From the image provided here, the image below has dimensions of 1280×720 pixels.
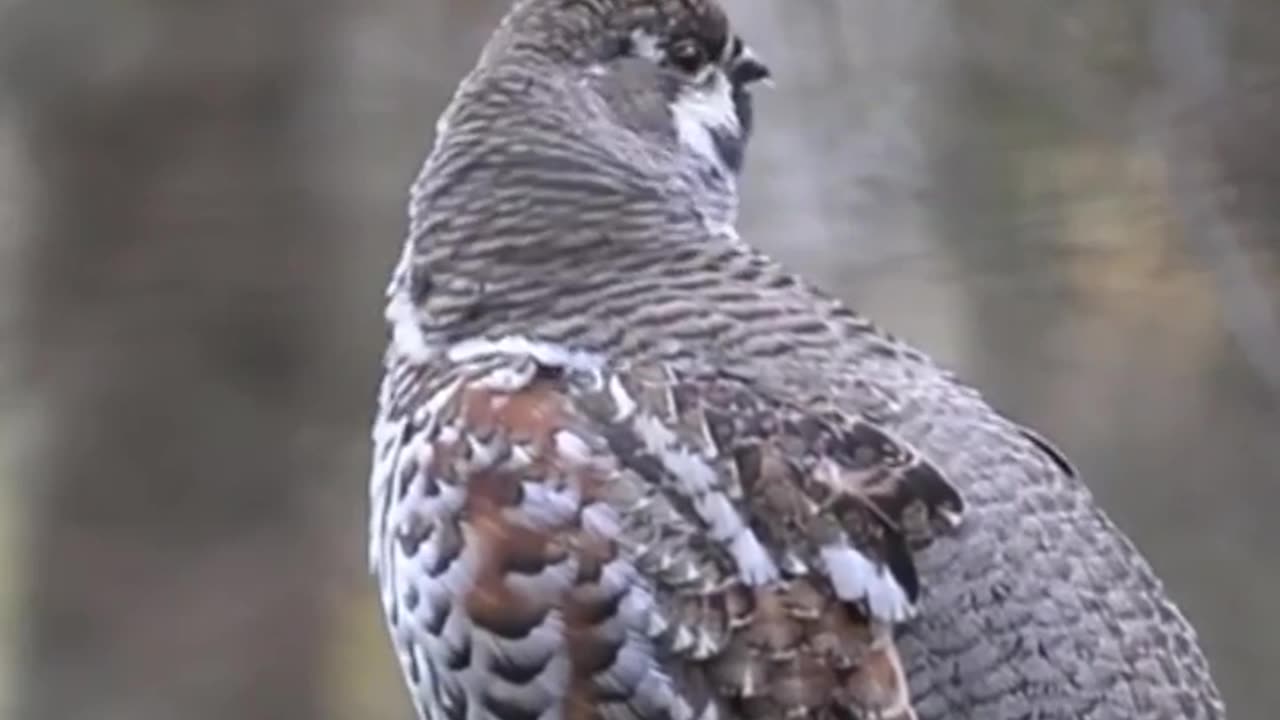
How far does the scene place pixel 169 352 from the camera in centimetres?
516

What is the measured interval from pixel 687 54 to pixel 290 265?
6.98 ft

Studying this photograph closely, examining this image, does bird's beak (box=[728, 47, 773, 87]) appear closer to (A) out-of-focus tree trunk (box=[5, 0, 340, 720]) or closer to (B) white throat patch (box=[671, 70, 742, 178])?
(B) white throat patch (box=[671, 70, 742, 178])

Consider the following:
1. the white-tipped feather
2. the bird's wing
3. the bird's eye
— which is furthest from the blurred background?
the white-tipped feather

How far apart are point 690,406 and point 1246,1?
250 cm

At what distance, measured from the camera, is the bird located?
8.83 ft

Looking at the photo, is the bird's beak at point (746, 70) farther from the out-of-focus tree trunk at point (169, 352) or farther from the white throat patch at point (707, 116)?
the out-of-focus tree trunk at point (169, 352)

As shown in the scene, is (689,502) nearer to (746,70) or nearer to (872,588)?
(872,588)

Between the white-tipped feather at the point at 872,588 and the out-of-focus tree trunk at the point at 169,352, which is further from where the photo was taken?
the out-of-focus tree trunk at the point at 169,352

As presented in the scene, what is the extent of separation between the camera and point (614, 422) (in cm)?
282

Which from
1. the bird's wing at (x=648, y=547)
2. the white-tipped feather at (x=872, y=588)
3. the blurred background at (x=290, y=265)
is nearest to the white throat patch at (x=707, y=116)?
the bird's wing at (x=648, y=547)

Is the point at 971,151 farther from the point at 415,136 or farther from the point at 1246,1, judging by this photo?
the point at 415,136

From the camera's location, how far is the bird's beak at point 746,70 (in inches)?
134

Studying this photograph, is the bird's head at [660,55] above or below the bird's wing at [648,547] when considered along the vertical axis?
above

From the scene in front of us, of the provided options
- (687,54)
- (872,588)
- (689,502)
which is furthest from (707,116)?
(872,588)
